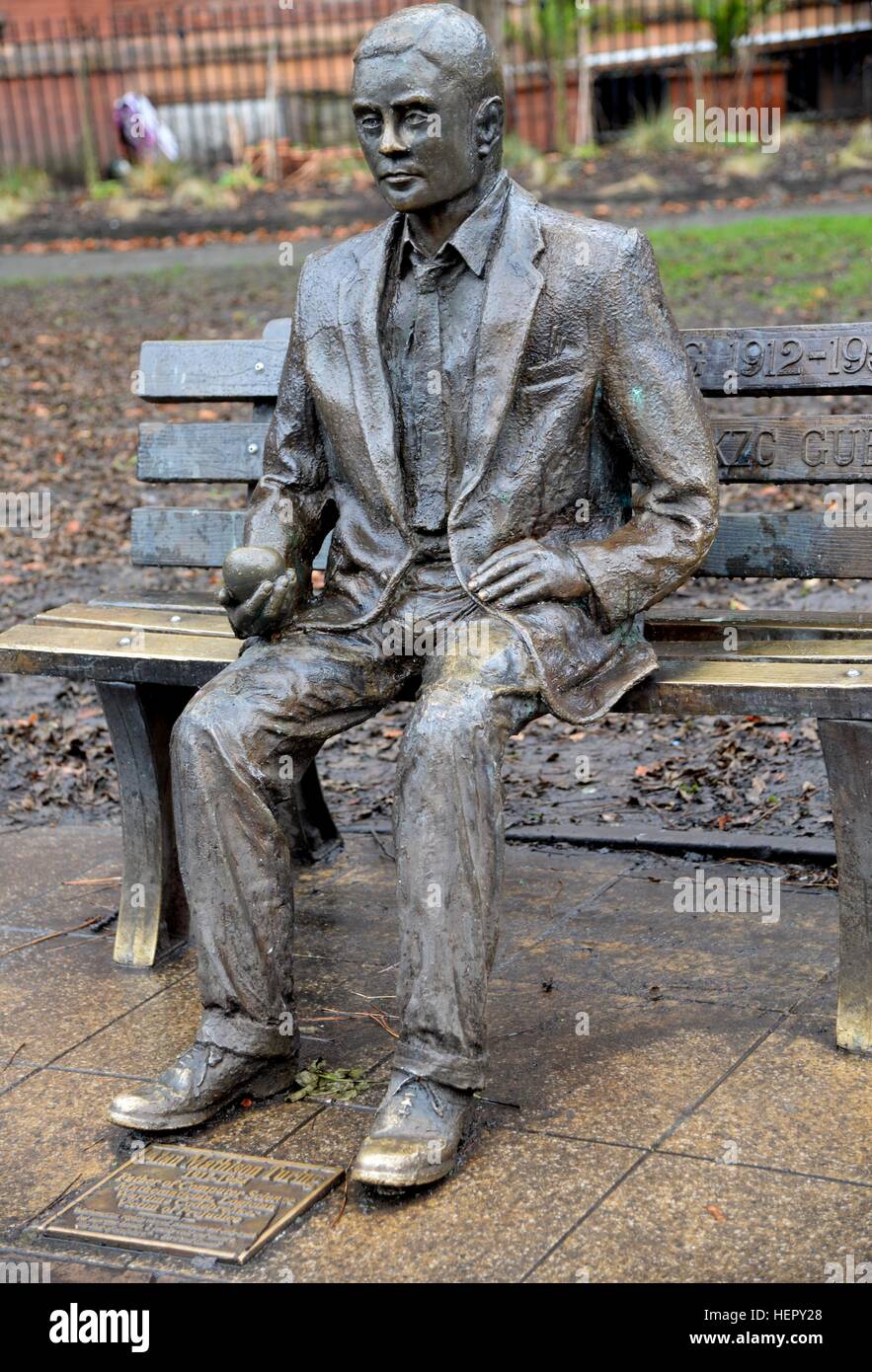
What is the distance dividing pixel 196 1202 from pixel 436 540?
5.00 ft

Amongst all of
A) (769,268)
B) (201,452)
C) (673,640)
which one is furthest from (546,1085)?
(769,268)

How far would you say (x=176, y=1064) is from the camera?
12.3ft

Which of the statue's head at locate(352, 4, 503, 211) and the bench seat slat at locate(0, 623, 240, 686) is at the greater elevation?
the statue's head at locate(352, 4, 503, 211)

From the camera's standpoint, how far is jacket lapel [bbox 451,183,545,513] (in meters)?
3.97

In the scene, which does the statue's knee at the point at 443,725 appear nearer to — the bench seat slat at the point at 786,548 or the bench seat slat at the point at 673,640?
the bench seat slat at the point at 673,640

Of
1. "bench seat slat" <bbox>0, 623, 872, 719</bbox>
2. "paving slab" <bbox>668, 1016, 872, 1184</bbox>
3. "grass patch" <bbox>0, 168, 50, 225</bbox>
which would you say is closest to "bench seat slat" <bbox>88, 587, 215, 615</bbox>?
"bench seat slat" <bbox>0, 623, 872, 719</bbox>

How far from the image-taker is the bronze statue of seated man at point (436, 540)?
3574 mm

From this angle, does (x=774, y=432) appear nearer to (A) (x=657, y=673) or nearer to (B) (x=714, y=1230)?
(A) (x=657, y=673)

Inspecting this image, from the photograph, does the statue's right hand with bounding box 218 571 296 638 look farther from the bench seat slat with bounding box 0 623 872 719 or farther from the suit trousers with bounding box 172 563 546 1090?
the bench seat slat with bounding box 0 623 872 719

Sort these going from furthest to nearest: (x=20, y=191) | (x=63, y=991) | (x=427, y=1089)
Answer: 1. (x=20, y=191)
2. (x=63, y=991)
3. (x=427, y=1089)

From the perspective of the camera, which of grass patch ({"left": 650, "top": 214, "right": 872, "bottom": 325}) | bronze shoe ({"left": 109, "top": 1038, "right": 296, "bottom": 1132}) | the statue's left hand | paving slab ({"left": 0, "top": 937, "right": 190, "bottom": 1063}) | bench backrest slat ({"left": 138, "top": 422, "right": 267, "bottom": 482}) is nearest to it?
bronze shoe ({"left": 109, "top": 1038, "right": 296, "bottom": 1132})

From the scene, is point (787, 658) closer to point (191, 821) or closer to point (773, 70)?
point (191, 821)

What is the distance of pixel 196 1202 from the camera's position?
3.42 m

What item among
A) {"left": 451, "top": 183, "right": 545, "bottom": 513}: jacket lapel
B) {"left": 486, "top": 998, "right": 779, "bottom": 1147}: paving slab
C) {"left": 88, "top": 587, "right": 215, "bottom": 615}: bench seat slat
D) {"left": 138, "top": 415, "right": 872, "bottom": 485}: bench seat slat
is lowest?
{"left": 486, "top": 998, "right": 779, "bottom": 1147}: paving slab
